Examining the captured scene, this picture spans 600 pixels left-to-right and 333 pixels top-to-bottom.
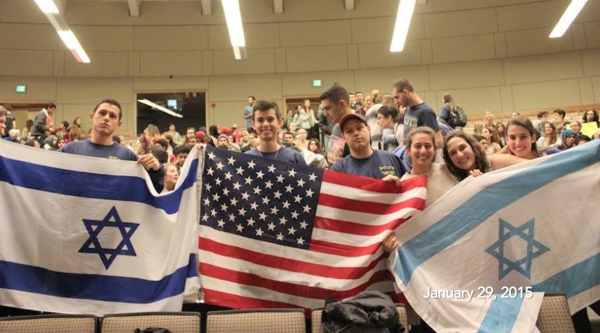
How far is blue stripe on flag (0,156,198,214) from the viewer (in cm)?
270

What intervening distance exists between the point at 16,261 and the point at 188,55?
38.0ft

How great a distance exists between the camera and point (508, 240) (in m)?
2.73

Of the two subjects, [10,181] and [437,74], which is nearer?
[10,181]

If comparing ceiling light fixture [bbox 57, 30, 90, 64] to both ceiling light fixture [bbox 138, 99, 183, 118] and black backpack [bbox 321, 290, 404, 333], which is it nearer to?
ceiling light fixture [bbox 138, 99, 183, 118]

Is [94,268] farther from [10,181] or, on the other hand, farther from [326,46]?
[326,46]

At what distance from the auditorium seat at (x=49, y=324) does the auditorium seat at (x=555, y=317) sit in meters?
2.49

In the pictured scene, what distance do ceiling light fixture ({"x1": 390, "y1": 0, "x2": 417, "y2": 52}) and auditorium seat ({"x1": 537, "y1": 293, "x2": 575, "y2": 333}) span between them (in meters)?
7.63

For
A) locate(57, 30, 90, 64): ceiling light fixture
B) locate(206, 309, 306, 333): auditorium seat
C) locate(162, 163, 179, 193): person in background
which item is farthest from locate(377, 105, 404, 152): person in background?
locate(57, 30, 90, 64): ceiling light fixture

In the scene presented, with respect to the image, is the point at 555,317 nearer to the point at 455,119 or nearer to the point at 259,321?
the point at 259,321

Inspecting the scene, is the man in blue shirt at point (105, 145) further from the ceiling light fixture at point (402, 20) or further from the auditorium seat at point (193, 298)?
the ceiling light fixture at point (402, 20)

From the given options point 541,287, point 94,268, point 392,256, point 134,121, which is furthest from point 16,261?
point 134,121

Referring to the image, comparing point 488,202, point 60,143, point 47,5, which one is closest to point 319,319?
point 488,202

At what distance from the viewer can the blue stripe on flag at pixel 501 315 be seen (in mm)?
2434

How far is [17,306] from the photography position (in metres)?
2.57
